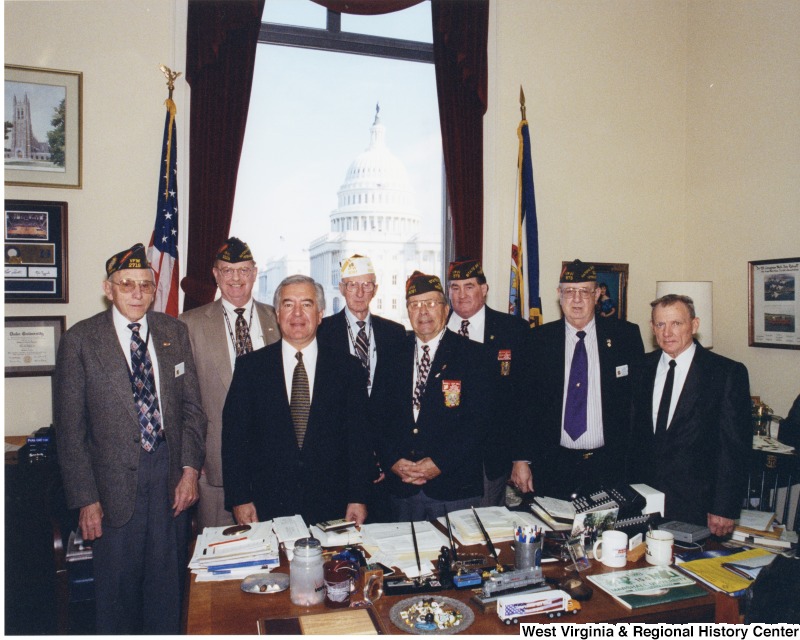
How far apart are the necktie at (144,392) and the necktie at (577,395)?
1897 mm

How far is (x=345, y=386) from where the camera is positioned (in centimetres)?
257

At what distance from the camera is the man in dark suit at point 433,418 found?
8.47 ft

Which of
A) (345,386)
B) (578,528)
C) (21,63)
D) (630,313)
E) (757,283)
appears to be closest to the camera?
(578,528)

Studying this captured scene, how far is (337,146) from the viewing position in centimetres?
428

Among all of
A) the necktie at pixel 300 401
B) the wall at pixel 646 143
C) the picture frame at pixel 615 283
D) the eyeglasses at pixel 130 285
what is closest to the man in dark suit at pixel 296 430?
the necktie at pixel 300 401

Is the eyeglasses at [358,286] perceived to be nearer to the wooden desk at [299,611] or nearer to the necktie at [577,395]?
the necktie at [577,395]

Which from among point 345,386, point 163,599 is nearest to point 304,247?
A: point 345,386

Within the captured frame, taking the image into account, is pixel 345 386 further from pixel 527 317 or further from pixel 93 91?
pixel 93 91

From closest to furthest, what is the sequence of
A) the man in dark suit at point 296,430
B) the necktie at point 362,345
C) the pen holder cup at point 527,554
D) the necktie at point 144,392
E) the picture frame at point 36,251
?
the pen holder cup at point 527,554 → the man in dark suit at point 296,430 → the necktie at point 144,392 → the necktie at point 362,345 → the picture frame at point 36,251

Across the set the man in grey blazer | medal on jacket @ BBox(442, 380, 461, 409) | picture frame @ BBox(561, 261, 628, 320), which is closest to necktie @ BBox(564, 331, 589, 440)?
medal on jacket @ BBox(442, 380, 461, 409)

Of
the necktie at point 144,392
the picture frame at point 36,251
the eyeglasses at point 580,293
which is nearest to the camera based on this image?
the necktie at point 144,392

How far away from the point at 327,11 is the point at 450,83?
980mm

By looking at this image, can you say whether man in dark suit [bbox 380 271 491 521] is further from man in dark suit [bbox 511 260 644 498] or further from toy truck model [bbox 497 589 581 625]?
toy truck model [bbox 497 589 581 625]

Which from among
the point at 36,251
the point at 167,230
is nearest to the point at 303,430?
the point at 167,230
